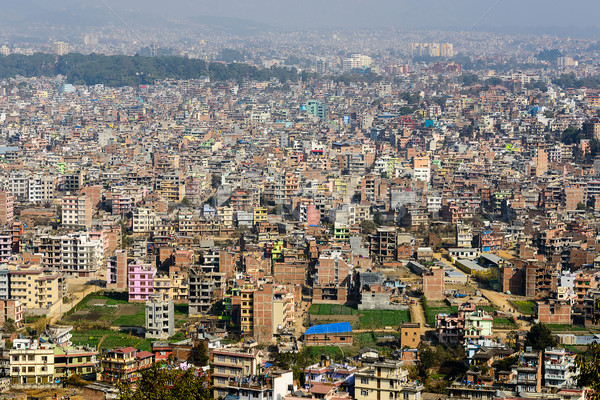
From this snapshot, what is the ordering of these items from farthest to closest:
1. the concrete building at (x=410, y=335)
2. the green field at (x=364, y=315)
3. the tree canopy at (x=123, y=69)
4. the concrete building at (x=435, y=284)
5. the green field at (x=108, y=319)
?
the tree canopy at (x=123, y=69)
the concrete building at (x=435, y=284)
the green field at (x=364, y=315)
the green field at (x=108, y=319)
the concrete building at (x=410, y=335)

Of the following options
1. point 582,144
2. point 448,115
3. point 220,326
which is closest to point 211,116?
point 448,115

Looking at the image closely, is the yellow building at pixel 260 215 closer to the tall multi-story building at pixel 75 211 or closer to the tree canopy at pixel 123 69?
the tall multi-story building at pixel 75 211

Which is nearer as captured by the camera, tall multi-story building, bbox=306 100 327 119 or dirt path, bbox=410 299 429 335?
dirt path, bbox=410 299 429 335

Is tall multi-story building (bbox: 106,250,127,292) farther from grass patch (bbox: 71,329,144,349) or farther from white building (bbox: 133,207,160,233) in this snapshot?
white building (bbox: 133,207,160,233)

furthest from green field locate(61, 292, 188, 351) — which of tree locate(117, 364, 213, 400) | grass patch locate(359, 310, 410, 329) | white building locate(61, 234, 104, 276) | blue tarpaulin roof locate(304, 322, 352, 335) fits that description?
tree locate(117, 364, 213, 400)

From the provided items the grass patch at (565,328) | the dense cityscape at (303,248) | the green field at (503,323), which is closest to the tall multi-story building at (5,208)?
the dense cityscape at (303,248)

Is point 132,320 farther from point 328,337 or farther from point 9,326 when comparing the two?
point 328,337

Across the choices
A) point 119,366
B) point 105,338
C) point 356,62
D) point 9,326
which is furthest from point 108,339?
point 356,62
